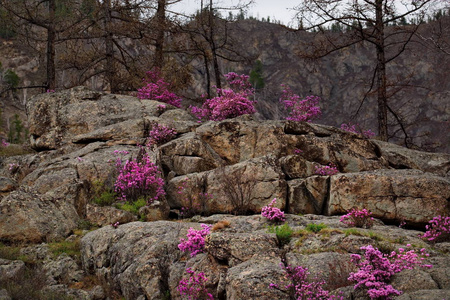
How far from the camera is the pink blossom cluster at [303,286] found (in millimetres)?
5550

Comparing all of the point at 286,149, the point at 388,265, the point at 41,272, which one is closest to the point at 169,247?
the point at 41,272

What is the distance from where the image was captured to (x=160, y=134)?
13016 millimetres

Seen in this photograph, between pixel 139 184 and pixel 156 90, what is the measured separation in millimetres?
8008

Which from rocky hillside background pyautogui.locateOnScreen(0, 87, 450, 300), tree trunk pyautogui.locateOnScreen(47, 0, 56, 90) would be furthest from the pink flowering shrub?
tree trunk pyautogui.locateOnScreen(47, 0, 56, 90)

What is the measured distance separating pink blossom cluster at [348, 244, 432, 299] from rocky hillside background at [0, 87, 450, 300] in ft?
0.42

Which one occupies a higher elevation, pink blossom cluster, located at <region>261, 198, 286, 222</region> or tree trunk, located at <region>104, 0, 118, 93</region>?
tree trunk, located at <region>104, 0, 118, 93</region>

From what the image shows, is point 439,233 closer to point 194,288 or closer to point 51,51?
point 194,288

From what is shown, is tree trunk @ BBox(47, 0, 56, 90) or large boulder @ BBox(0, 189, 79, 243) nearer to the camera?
large boulder @ BBox(0, 189, 79, 243)

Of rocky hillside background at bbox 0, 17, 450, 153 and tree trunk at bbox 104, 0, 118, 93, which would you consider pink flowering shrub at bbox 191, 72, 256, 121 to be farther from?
rocky hillside background at bbox 0, 17, 450, 153

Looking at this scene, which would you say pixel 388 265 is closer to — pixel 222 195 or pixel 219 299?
pixel 219 299

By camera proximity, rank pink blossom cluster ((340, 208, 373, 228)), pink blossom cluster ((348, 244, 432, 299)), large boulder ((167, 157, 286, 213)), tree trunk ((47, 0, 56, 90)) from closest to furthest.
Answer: pink blossom cluster ((348, 244, 432, 299)) < pink blossom cluster ((340, 208, 373, 228)) < large boulder ((167, 157, 286, 213)) < tree trunk ((47, 0, 56, 90))

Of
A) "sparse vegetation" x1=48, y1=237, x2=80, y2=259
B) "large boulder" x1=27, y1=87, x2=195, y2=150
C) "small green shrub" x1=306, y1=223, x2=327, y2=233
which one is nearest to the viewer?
"small green shrub" x1=306, y1=223, x2=327, y2=233

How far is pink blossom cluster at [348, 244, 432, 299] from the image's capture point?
522 cm

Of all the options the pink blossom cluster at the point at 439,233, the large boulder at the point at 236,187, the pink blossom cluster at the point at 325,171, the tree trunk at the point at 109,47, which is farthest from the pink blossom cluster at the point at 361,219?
the tree trunk at the point at 109,47
